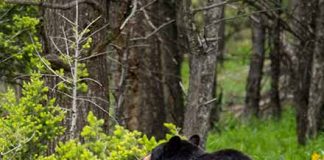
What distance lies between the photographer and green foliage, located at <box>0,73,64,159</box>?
5.83 meters

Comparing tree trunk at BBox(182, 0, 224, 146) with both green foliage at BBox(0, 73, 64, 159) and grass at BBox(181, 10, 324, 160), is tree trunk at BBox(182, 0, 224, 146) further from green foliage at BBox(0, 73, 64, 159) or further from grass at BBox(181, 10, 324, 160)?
green foliage at BBox(0, 73, 64, 159)

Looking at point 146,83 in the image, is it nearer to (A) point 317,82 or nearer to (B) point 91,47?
(A) point 317,82

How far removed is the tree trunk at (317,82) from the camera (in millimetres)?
12117

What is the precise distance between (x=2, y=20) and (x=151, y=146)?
348 centimetres

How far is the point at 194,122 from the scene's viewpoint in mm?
8539

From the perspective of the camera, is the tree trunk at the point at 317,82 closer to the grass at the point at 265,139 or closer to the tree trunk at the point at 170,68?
the grass at the point at 265,139

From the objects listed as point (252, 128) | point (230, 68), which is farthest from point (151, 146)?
point (230, 68)

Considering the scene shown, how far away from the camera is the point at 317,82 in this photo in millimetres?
12250

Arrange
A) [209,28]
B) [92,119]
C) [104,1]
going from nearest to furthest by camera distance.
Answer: [92,119] → [104,1] → [209,28]

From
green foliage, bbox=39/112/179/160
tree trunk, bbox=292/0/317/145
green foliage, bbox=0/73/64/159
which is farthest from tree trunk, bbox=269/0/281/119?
green foliage, bbox=0/73/64/159

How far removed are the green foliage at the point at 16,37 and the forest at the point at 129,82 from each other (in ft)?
0.05

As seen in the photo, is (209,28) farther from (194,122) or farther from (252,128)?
(252,128)

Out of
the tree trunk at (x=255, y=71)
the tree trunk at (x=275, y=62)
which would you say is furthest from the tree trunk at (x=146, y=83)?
the tree trunk at (x=255, y=71)

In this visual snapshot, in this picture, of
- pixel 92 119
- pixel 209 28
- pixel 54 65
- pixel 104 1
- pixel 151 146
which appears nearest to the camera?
pixel 92 119
